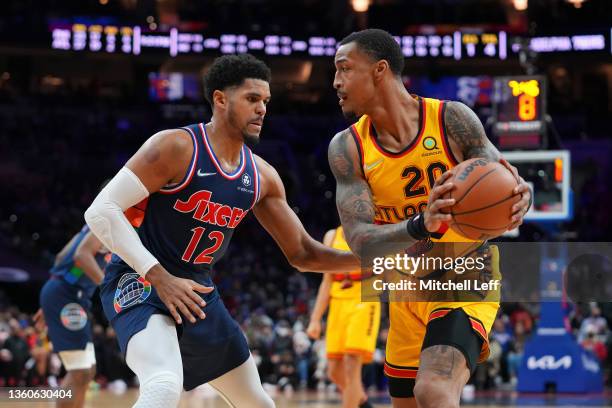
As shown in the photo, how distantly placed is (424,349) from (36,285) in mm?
19468

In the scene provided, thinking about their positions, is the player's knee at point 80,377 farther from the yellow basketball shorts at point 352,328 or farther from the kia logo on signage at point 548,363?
the kia logo on signage at point 548,363

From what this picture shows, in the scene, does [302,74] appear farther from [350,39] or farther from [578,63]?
[350,39]

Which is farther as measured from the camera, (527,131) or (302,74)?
(302,74)

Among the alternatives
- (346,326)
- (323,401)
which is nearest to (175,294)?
(346,326)

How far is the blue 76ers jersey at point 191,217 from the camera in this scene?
4707 mm

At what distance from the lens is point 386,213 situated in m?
4.57

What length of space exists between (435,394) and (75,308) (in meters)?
4.61

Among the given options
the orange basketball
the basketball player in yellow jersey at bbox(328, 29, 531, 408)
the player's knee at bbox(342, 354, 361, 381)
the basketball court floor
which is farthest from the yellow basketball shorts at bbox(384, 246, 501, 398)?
the basketball court floor

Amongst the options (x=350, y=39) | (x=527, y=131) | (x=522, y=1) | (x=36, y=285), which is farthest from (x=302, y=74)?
(x=350, y=39)

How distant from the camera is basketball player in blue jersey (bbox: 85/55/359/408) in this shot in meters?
4.43

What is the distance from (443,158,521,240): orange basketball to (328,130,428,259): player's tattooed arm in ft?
0.78

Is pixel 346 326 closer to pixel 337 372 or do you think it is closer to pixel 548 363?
pixel 337 372

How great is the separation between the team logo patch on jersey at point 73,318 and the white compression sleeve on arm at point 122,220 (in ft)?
11.2

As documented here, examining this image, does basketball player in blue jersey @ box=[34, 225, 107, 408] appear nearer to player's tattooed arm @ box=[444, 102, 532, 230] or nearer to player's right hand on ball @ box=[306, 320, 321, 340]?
player's right hand on ball @ box=[306, 320, 321, 340]
